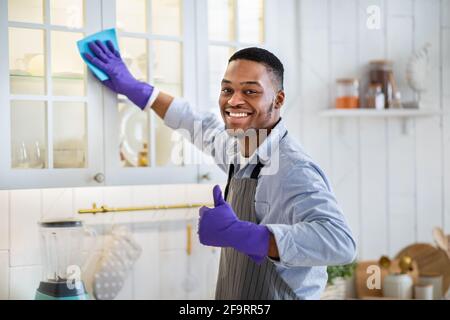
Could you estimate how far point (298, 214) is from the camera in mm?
1128

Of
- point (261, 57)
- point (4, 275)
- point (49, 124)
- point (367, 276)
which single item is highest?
point (261, 57)

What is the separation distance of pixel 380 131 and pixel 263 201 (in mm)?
867

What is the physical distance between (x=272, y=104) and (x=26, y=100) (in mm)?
453

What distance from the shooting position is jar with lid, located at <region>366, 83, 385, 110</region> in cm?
186

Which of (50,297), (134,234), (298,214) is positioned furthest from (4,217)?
(298,214)

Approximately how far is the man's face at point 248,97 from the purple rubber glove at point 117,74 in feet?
0.60

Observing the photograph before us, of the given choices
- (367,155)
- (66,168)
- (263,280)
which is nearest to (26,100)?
(66,168)

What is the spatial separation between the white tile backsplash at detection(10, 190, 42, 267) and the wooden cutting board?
3.43 ft

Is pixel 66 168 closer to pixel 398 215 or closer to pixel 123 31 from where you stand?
pixel 123 31

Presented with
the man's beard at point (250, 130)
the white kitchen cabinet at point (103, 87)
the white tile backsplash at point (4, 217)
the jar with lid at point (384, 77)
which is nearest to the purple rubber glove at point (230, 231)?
the man's beard at point (250, 130)

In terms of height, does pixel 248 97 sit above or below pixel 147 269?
above

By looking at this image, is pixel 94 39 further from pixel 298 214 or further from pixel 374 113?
pixel 374 113

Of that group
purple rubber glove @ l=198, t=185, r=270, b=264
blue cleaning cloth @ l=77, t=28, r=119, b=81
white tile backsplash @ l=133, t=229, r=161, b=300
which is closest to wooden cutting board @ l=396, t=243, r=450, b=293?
white tile backsplash @ l=133, t=229, r=161, b=300

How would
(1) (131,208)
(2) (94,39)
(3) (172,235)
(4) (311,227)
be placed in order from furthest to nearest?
(3) (172,235), (1) (131,208), (2) (94,39), (4) (311,227)
